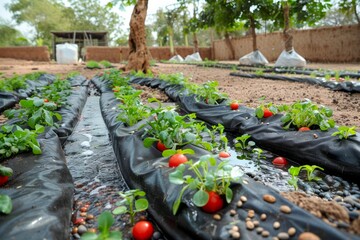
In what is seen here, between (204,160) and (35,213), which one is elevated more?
(204,160)

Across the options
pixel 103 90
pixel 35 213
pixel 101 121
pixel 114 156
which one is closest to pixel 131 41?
pixel 103 90

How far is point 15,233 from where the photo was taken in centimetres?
142

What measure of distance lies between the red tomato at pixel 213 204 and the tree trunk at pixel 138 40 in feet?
28.1

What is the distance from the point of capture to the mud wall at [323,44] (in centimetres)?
1487

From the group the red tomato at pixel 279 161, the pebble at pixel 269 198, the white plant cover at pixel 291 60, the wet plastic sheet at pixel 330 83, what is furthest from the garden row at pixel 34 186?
the white plant cover at pixel 291 60

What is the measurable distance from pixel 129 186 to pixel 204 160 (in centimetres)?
103

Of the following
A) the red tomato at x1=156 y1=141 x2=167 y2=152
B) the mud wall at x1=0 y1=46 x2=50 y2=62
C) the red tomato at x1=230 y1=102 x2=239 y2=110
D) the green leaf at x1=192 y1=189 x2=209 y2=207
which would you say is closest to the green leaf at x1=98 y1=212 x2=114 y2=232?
the green leaf at x1=192 y1=189 x2=209 y2=207

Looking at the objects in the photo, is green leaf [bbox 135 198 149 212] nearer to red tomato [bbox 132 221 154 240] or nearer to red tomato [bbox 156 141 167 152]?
red tomato [bbox 132 221 154 240]

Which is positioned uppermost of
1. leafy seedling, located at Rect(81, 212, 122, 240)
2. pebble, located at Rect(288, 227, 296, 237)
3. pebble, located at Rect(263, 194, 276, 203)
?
pebble, located at Rect(263, 194, 276, 203)

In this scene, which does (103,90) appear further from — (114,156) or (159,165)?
(159,165)

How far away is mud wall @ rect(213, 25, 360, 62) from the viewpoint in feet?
48.8

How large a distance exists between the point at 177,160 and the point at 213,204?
53 cm

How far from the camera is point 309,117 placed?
2.98m

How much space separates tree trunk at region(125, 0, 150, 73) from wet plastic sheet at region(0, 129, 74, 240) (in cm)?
739
